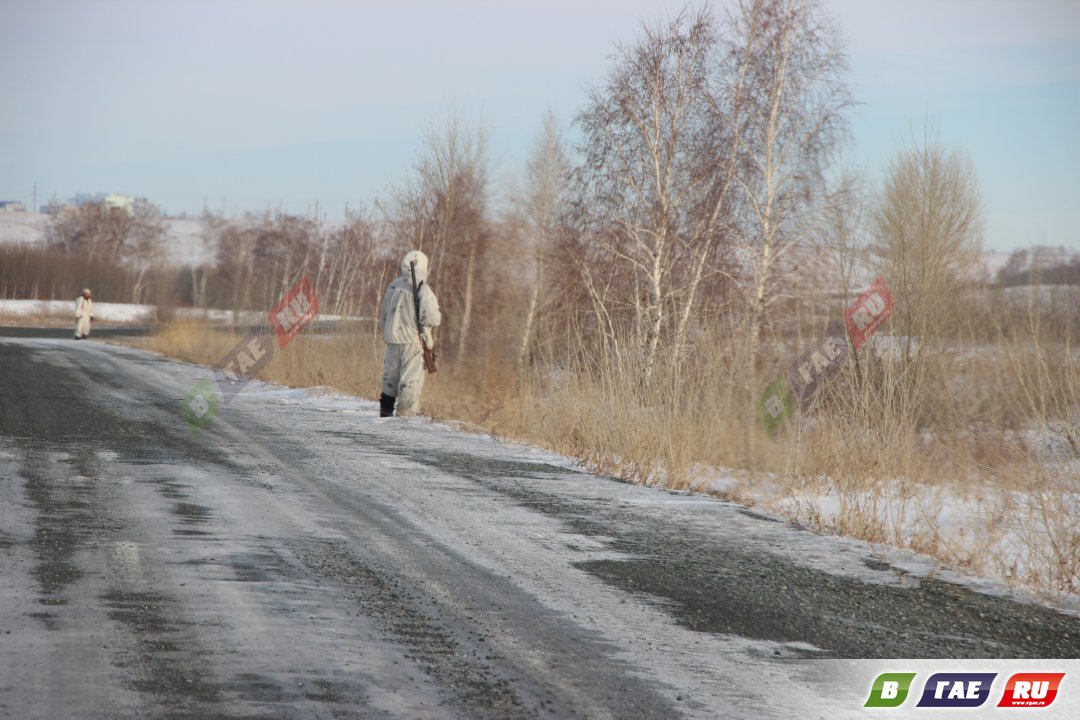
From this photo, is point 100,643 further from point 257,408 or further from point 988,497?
point 257,408

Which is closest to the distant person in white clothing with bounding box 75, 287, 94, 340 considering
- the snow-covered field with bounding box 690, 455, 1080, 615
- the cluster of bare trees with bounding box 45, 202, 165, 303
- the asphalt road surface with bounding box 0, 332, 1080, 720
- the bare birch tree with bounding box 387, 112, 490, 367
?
the bare birch tree with bounding box 387, 112, 490, 367

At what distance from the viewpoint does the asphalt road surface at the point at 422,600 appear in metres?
3.49

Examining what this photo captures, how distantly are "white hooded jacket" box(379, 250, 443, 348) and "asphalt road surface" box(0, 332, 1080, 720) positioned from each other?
4.92 meters

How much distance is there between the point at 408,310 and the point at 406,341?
43 centimetres

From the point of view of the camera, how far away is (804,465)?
8695 mm

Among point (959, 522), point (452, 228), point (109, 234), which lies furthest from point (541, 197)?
point (109, 234)

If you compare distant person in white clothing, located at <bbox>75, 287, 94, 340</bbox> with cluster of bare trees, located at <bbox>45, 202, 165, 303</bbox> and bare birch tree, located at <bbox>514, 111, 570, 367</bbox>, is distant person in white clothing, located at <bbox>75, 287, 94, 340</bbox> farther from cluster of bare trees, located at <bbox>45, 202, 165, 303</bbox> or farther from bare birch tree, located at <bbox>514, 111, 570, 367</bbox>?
cluster of bare trees, located at <bbox>45, 202, 165, 303</bbox>

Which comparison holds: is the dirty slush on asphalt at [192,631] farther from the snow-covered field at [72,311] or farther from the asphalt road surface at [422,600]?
the snow-covered field at [72,311]

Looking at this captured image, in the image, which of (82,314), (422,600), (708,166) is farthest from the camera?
(82,314)

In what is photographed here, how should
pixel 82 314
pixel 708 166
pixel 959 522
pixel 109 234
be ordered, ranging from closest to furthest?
1. pixel 959 522
2. pixel 708 166
3. pixel 82 314
4. pixel 109 234

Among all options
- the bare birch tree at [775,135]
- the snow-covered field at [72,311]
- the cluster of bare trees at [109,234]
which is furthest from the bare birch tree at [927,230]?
the cluster of bare trees at [109,234]

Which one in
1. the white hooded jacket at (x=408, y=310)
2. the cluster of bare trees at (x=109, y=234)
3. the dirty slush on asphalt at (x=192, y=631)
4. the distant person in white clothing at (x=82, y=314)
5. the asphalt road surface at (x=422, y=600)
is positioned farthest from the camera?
the cluster of bare trees at (x=109, y=234)

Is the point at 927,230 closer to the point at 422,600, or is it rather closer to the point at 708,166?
the point at 708,166

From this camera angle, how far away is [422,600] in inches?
183
